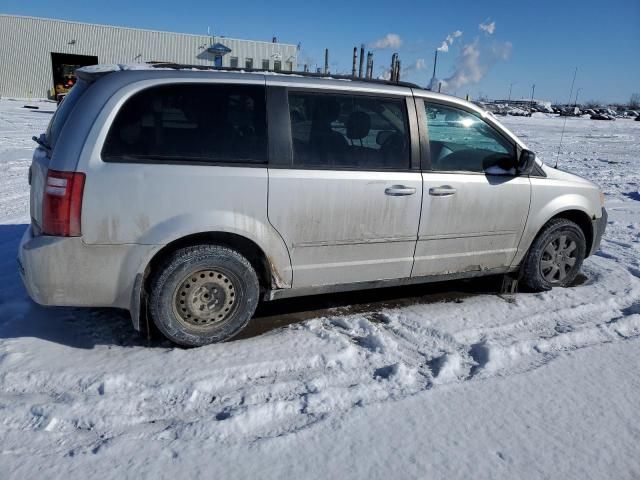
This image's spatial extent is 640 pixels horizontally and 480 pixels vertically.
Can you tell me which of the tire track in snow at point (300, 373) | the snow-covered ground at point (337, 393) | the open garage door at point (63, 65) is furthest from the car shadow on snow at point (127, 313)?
the open garage door at point (63, 65)

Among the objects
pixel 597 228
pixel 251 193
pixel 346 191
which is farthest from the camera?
pixel 597 228

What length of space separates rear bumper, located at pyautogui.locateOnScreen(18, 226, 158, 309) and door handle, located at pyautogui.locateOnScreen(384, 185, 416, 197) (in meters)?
1.74

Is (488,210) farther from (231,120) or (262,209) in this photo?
(231,120)

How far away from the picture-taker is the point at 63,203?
2.95 meters

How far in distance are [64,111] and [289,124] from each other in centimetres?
155

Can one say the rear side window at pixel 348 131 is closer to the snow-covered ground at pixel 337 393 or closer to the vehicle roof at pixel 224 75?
the vehicle roof at pixel 224 75

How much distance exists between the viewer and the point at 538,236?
458cm

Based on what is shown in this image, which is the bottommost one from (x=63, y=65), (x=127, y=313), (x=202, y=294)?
(x=127, y=313)

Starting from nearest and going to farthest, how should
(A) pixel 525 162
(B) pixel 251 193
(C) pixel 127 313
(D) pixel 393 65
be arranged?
(B) pixel 251 193 < (C) pixel 127 313 < (A) pixel 525 162 < (D) pixel 393 65

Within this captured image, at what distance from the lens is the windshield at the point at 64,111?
3.29m

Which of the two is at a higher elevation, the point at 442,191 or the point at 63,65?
the point at 63,65

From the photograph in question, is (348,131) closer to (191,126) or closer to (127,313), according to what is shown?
(191,126)

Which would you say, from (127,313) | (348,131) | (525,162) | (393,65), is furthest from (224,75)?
(393,65)

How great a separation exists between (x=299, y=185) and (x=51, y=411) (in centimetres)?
200
